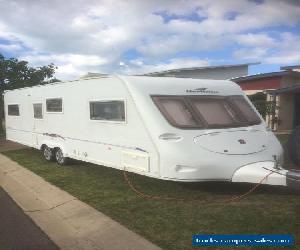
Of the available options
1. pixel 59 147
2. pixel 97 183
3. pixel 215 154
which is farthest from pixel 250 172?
pixel 59 147

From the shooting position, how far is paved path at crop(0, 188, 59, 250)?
19.4ft

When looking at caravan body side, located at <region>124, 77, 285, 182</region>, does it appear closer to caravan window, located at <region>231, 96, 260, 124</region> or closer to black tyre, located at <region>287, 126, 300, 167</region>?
caravan window, located at <region>231, 96, 260, 124</region>

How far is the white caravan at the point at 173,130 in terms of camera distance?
7.54 m

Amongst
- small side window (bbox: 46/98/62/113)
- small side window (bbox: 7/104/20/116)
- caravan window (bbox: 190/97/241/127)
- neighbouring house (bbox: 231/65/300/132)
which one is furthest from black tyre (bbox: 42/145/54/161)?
neighbouring house (bbox: 231/65/300/132)

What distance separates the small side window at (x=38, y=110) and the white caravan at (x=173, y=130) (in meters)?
2.26

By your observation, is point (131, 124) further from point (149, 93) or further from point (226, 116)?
point (226, 116)

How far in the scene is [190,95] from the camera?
8.67 metres

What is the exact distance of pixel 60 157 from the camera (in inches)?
481

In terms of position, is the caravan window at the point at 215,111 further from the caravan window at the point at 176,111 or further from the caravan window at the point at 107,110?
the caravan window at the point at 107,110

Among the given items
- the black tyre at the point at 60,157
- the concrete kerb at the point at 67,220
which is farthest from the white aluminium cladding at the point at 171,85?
the black tyre at the point at 60,157

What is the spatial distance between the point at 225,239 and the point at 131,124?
368cm

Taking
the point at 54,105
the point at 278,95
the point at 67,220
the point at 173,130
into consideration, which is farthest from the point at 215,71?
the point at 67,220

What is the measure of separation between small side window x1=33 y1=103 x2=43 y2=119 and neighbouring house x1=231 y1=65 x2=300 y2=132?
15.2 metres

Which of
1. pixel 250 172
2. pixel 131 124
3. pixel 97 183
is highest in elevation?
pixel 131 124
